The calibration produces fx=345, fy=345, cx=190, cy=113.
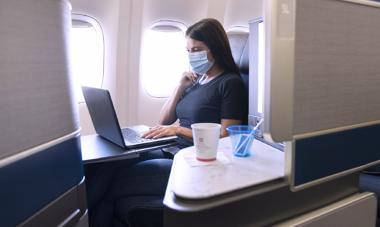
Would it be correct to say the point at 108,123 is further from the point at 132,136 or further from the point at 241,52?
the point at 241,52

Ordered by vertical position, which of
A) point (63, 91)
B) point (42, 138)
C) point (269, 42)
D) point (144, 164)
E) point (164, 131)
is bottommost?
point (144, 164)

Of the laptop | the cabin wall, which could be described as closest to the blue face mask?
the laptop

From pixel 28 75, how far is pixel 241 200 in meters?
0.58

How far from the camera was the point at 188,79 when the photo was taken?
2123mm

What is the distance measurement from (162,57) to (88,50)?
74 centimetres

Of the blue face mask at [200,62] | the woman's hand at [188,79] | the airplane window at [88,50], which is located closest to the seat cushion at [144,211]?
the blue face mask at [200,62]

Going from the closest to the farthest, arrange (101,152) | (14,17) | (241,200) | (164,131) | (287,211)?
(14,17) < (241,200) < (287,211) < (101,152) < (164,131)

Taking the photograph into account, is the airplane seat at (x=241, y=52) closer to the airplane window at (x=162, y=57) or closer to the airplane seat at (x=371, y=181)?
the airplane seat at (x=371, y=181)

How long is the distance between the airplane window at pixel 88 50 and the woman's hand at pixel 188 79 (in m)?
1.08

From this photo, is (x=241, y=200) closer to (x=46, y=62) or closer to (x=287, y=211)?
(x=287, y=211)

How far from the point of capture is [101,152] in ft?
4.83

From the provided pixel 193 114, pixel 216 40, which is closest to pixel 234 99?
pixel 193 114

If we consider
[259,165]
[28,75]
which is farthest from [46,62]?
[259,165]

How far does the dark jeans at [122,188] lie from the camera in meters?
1.42
